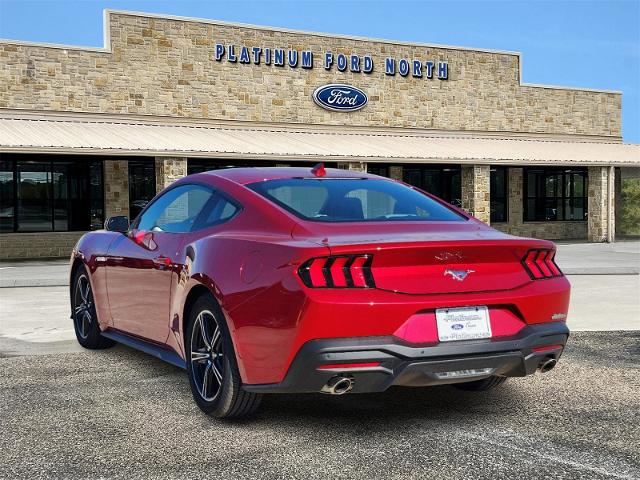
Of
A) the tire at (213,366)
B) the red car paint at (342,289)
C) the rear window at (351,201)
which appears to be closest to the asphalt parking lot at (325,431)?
the tire at (213,366)

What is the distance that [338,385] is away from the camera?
4508mm

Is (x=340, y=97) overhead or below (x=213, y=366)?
overhead

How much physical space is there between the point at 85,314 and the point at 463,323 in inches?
170

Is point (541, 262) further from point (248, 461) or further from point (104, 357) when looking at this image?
point (104, 357)

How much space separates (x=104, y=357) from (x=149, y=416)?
2277 millimetres

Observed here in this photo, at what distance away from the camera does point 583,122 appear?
33.2 meters

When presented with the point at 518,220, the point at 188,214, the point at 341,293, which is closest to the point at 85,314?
the point at 188,214

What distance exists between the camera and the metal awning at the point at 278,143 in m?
21.4

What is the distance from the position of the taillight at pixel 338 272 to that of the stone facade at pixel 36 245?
2054 centimetres

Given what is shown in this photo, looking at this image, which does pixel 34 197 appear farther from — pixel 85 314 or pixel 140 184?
pixel 85 314

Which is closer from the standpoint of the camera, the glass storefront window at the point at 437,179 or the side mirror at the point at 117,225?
the side mirror at the point at 117,225

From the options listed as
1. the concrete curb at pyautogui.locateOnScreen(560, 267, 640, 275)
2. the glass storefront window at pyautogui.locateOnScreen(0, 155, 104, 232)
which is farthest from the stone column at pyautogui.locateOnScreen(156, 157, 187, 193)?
the concrete curb at pyautogui.locateOnScreen(560, 267, 640, 275)

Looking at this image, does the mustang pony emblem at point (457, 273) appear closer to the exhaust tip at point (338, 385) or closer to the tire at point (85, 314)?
the exhaust tip at point (338, 385)

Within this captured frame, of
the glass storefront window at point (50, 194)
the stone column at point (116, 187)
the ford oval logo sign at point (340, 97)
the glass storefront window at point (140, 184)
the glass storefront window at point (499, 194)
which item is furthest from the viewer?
the glass storefront window at point (499, 194)
